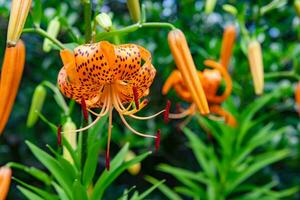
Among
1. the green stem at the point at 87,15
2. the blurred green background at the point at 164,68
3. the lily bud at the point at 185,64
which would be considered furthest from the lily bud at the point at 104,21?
the blurred green background at the point at 164,68

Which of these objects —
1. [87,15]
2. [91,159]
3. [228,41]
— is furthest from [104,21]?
[228,41]

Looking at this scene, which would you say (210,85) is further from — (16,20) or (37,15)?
(16,20)

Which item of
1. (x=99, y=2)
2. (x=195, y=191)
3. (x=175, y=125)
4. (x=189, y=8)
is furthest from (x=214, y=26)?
(x=99, y=2)

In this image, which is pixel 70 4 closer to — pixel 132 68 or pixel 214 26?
pixel 214 26

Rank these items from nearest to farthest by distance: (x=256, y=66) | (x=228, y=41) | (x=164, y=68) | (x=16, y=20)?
(x=16, y=20) < (x=256, y=66) < (x=228, y=41) < (x=164, y=68)

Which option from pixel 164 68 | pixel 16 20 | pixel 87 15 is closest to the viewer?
pixel 16 20

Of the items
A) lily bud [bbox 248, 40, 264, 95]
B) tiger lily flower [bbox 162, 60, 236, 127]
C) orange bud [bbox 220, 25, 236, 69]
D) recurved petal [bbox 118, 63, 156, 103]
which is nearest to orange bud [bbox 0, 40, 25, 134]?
recurved petal [bbox 118, 63, 156, 103]
